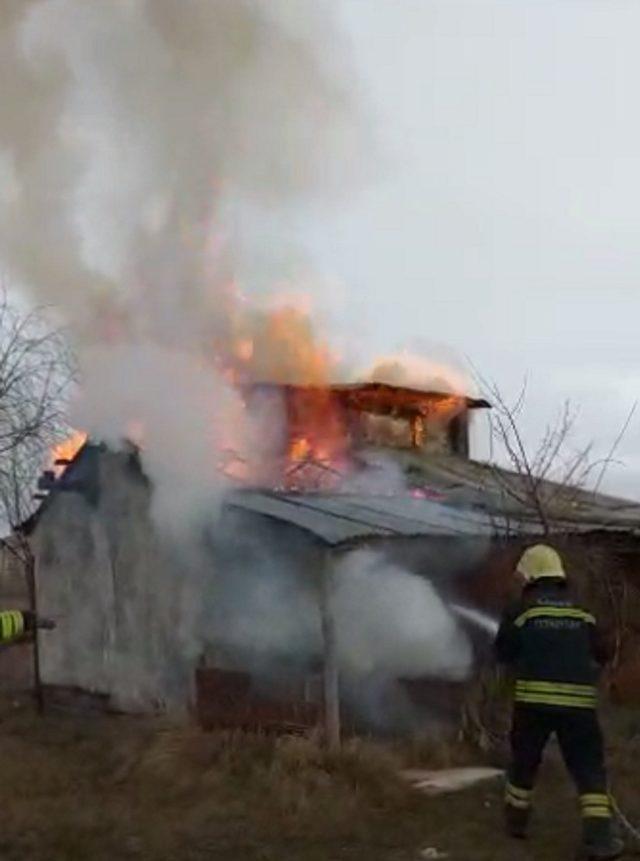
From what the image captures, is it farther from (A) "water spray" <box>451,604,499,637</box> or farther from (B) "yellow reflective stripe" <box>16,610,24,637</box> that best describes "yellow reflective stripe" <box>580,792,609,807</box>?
(A) "water spray" <box>451,604,499,637</box>

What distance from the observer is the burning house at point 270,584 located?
38.6 ft

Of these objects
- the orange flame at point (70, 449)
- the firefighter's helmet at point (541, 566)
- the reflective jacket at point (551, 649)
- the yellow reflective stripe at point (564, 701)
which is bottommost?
the yellow reflective stripe at point (564, 701)

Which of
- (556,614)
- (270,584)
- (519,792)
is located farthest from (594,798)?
(270,584)

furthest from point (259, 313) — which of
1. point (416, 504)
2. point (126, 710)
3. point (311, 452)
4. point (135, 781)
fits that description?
point (135, 781)

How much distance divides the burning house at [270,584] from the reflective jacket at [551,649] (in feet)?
11.5

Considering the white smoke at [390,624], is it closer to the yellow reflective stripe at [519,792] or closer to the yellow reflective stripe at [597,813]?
the yellow reflective stripe at [519,792]

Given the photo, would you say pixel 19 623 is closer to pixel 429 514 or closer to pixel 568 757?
pixel 568 757

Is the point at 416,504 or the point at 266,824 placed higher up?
the point at 416,504

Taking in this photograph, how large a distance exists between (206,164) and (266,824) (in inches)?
324

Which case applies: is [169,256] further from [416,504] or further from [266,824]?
[266,824]

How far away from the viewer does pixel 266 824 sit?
8.30 m

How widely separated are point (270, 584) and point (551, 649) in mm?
5382

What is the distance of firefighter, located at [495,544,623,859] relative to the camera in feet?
23.5

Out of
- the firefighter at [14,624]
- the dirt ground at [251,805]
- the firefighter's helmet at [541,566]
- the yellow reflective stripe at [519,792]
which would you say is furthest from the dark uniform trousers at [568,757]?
the firefighter at [14,624]
